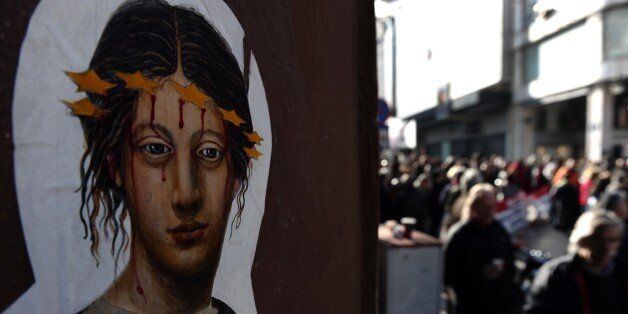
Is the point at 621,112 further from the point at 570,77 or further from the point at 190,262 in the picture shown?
the point at 190,262

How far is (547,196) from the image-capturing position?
1037cm

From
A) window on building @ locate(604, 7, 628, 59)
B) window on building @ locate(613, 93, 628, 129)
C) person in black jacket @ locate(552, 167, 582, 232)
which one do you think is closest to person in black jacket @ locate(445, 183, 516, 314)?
person in black jacket @ locate(552, 167, 582, 232)

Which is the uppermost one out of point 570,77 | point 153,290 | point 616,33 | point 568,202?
point 616,33

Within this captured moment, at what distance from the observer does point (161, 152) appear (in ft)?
2.95

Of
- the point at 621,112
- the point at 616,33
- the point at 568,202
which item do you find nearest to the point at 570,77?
the point at 621,112

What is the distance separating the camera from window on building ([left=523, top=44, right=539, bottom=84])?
26922mm

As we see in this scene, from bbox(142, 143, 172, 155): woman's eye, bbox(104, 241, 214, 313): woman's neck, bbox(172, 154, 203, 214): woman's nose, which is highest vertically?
bbox(142, 143, 172, 155): woman's eye

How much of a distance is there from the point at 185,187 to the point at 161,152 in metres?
0.09

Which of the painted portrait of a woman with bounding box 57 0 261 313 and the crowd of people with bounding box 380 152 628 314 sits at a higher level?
the painted portrait of a woman with bounding box 57 0 261 313

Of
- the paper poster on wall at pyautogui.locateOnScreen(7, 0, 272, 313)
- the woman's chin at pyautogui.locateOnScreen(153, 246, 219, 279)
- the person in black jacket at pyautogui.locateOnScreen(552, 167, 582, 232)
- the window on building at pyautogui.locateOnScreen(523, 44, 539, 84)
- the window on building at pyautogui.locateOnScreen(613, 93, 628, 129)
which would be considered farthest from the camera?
the window on building at pyautogui.locateOnScreen(523, 44, 539, 84)

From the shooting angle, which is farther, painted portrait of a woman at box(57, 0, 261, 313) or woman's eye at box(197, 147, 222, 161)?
Result: woman's eye at box(197, 147, 222, 161)

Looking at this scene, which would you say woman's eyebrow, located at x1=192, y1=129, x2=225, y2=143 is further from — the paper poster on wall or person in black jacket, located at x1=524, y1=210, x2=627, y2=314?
person in black jacket, located at x1=524, y1=210, x2=627, y2=314

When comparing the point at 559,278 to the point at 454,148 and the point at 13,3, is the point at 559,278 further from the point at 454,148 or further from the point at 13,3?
the point at 454,148

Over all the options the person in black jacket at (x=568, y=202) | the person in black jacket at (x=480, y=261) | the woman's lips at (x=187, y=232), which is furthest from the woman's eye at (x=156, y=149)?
the person in black jacket at (x=568, y=202)
